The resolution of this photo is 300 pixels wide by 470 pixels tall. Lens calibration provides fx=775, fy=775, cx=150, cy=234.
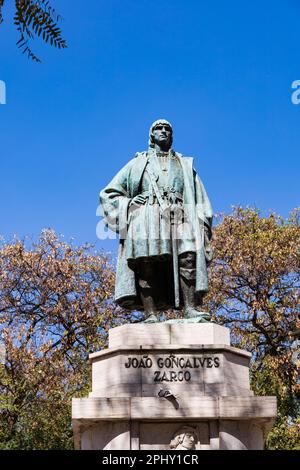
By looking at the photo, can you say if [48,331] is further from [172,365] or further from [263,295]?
[172,365]

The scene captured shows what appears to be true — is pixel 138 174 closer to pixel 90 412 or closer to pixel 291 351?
pixel 90 412

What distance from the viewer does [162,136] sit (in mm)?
11211

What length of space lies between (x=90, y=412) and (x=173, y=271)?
7.55 ft

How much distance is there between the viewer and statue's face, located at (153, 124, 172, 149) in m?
11.2

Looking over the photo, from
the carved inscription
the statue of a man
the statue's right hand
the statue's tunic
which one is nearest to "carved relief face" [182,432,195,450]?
the carved inscription

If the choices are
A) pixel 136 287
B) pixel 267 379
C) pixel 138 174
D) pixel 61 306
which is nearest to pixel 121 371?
pixel 136 287

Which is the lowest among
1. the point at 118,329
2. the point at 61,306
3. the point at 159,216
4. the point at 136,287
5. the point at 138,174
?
the point at 118,329

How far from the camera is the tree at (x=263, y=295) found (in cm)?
2362

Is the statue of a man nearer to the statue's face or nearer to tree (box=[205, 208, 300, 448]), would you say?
the statue's face

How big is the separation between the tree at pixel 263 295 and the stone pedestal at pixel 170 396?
46.4ft

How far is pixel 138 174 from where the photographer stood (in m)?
10.9

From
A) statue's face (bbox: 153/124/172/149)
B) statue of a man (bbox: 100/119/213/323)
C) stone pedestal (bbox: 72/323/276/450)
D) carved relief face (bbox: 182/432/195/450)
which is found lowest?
carved relief face (bbox: 182/432/195/450)

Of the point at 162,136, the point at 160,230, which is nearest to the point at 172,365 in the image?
the point at 160,230
